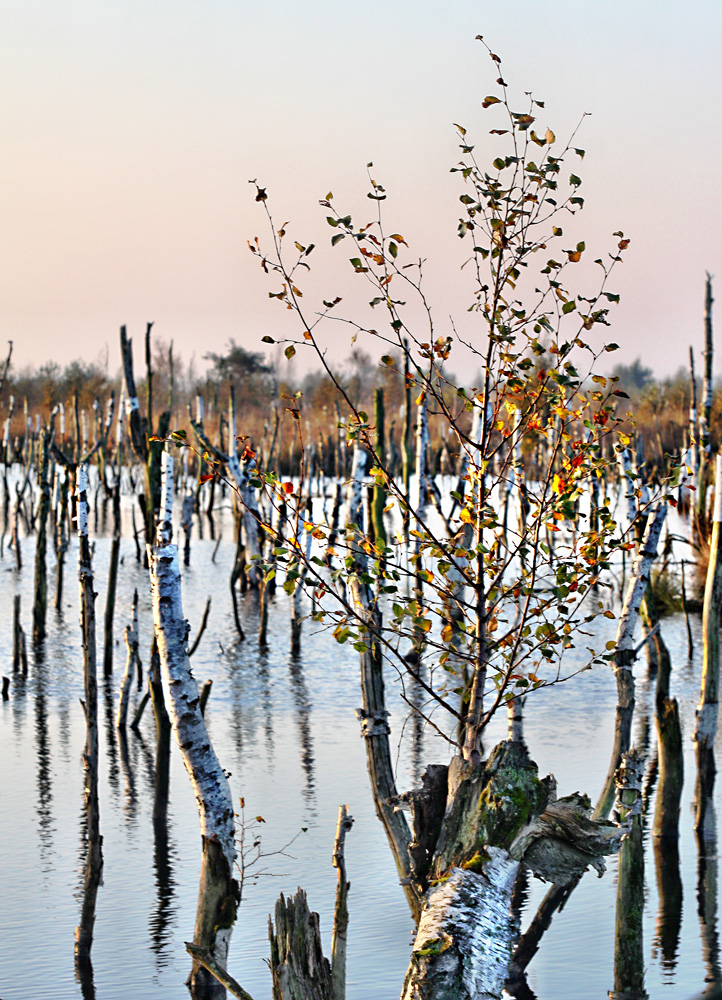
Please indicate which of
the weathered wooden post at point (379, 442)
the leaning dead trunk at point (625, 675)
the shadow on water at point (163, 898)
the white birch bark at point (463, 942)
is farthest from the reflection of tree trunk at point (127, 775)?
the weathered wooden post at point (379, 442)

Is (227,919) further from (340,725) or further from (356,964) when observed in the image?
(340,725)

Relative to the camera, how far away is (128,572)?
744 inches

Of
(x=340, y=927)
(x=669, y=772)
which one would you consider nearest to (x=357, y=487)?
(x=669, y=772)

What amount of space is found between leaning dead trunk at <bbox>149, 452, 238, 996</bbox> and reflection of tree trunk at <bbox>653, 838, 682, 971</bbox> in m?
2.24

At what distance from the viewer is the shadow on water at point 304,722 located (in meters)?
8.45

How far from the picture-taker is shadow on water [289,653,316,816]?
27.7 ft

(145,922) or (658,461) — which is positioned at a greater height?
(658,461)

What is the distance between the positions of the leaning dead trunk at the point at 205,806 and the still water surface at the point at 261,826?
69 centimetres

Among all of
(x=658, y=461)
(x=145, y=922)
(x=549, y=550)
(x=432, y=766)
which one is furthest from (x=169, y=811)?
(x=658, y=461)

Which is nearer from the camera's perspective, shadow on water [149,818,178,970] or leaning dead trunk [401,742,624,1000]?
leaning dead trunk [401,742,624,1000]

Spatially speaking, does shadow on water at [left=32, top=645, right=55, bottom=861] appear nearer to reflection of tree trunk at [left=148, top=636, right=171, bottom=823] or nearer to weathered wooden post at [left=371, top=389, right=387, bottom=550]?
reflection of tree trunk at [left=148, top=636, right=171, bottom=823]

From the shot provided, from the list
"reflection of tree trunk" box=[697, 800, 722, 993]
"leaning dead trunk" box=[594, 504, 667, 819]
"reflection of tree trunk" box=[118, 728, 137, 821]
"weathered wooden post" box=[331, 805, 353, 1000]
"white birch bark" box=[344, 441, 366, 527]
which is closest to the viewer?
"weathered wooden post" box=[331, 805, 353, 1000]

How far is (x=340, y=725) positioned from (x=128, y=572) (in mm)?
9075

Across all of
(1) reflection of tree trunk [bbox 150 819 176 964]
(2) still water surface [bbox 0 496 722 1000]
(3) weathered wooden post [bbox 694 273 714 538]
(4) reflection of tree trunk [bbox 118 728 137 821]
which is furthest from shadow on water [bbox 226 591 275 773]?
(3) weathered wooden post [bbox 694 273 714 538]
